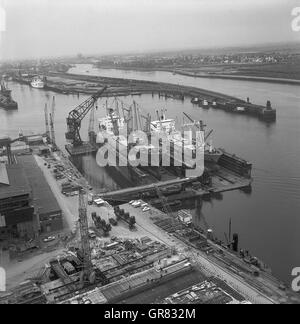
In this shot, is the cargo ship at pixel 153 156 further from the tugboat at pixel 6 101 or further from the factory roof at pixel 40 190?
the tugboat at pixel 6 101

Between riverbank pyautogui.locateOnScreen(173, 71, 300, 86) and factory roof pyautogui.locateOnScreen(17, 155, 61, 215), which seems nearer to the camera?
factory roof pyautogui.locateOnScreen(17, 155, 61, 215)

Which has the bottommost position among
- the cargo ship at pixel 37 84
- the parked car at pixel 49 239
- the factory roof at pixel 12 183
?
the parked car at pixel 49 239

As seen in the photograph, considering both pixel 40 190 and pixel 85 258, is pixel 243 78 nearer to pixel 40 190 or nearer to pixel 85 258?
pixel 40 190

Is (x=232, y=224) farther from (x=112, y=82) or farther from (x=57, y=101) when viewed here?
(x=112, y=82)

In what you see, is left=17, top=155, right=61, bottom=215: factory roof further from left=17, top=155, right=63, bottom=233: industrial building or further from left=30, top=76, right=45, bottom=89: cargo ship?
left=30, top=76, right=45, bottom=89: cargo ship

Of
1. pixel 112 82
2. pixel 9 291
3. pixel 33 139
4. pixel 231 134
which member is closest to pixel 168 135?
pixel 231 134

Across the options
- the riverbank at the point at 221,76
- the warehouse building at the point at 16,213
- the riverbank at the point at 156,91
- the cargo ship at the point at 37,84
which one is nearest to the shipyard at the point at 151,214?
the warehouse building at the point at 16,213

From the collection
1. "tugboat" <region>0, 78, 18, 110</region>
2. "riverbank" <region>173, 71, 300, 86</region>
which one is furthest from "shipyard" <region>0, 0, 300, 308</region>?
"riverbank" <region>173, 71, 300, 86</region>

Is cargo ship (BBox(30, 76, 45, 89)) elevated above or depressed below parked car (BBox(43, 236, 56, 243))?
above
